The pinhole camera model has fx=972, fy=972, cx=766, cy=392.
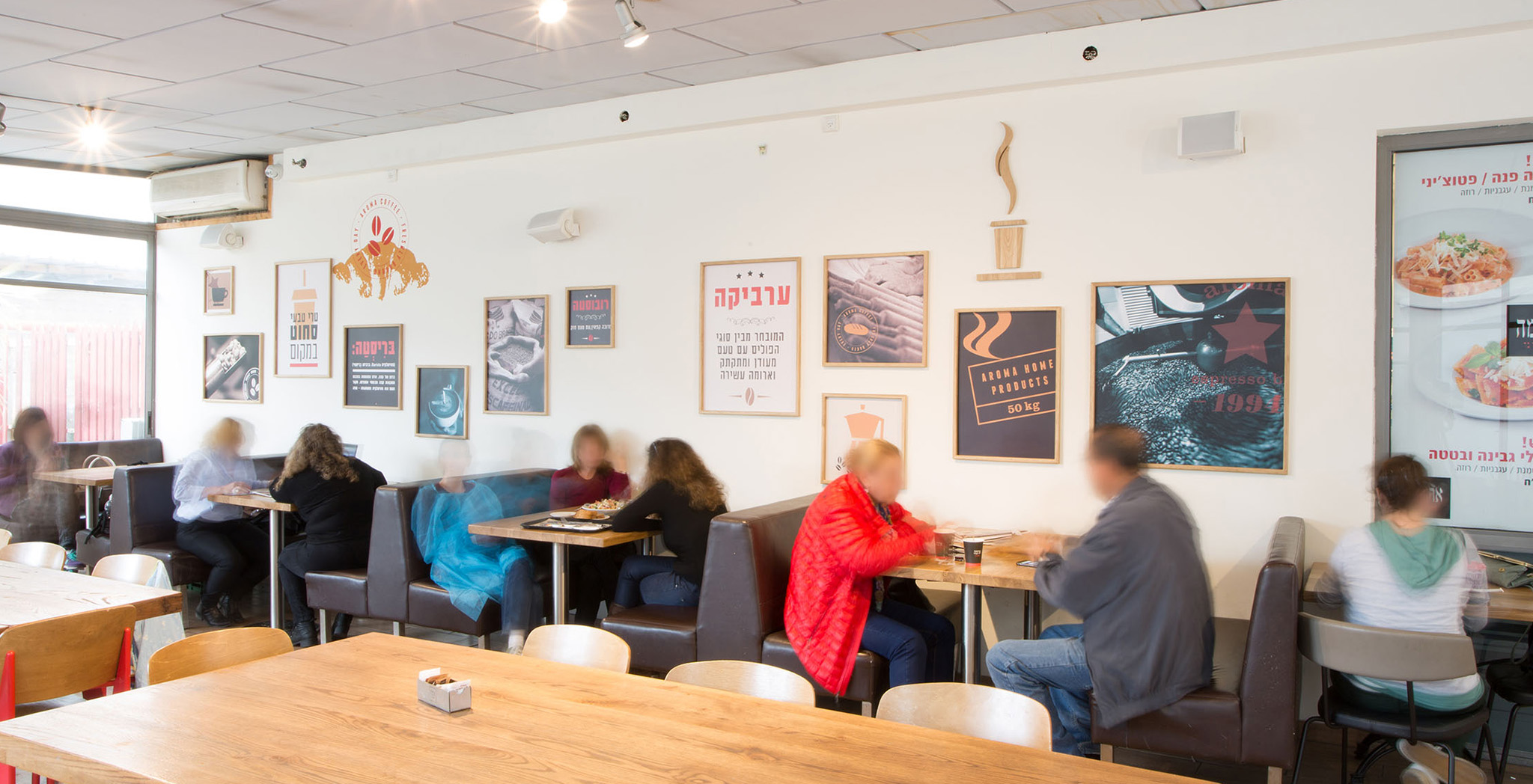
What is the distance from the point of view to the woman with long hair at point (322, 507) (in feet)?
17.4

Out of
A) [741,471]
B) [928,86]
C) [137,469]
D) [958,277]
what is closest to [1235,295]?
[958,277]

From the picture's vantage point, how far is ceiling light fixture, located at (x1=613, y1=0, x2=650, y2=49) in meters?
3.99

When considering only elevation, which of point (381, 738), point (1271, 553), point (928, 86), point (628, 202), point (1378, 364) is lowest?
point (381, 738)

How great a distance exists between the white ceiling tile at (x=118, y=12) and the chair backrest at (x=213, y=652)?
9.45 feet

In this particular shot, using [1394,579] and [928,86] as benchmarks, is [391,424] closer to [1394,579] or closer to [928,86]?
[928,86]

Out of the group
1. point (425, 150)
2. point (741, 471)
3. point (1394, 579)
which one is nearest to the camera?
point (1394, 579)

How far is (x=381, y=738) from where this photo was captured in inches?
82.1

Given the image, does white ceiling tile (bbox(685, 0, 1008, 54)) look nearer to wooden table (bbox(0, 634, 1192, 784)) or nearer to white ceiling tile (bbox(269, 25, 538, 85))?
white ceiling tile (bbox(269, 25, 538, 85))

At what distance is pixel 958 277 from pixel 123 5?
13.2 ft

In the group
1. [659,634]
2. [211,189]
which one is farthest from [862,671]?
[211,189]

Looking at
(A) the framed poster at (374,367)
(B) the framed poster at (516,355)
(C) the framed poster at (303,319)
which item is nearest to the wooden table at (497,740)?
(B) the framed poster at (516,355)

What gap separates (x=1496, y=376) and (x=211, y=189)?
8.22m

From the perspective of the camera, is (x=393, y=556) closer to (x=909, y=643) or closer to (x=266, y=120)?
(x=909, y=643)

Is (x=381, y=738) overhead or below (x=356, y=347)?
below
